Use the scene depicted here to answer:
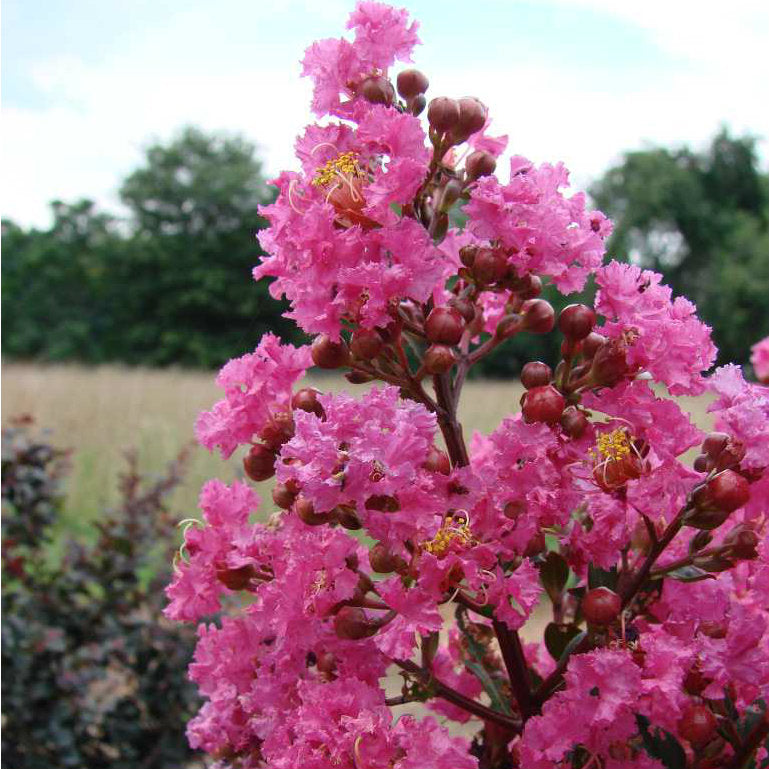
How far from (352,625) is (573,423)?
0.70ft

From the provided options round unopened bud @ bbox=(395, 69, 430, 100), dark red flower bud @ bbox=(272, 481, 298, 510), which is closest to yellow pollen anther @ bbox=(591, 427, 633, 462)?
dark red flower bud @ bbox=(272, 481, 298, 510)

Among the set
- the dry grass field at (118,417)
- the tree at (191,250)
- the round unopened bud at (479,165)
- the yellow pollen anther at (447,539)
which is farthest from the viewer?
the tree at (191,250)

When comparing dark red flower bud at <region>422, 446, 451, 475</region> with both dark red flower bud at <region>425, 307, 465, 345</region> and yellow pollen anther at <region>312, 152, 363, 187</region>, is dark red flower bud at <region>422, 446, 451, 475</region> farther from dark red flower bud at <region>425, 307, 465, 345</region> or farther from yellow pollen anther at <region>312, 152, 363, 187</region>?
yellow pollen anther at <region>312, 152, 363, 187</region>

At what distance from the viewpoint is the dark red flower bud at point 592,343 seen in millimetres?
707

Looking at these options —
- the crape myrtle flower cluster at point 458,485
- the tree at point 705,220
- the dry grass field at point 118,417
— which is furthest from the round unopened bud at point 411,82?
the tree at point 705,220

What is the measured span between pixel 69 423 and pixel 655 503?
5188mm

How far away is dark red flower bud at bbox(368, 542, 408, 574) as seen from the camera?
65 cm

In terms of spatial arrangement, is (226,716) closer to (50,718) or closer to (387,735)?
(387,735)

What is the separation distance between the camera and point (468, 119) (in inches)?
29.5

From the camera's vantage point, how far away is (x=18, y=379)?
246 inches

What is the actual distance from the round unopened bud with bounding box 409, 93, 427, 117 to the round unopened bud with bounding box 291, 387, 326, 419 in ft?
0.82

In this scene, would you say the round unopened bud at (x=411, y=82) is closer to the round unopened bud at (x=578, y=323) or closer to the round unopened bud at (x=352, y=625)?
the round unopened bud at (x=578, y=323)

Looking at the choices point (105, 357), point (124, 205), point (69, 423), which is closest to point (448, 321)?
point (69, 423)

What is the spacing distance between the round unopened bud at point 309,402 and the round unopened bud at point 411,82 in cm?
26
